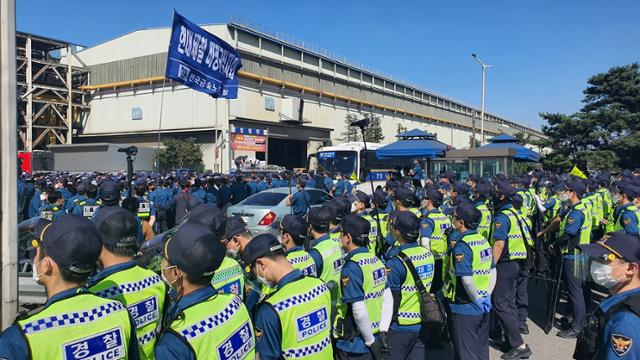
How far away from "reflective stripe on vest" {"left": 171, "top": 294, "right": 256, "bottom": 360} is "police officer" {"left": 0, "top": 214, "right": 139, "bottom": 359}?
0.29m

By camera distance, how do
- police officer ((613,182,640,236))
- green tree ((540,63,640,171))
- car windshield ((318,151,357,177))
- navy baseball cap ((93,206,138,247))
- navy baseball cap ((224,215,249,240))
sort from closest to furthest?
navy baseball cap ((93,206,138,247)), navy baseball cap ((224,215,249,240)), police officer ((613,182,640,236)), car windshield ((318,151,357,177)), green tree ((540,63,640,171))

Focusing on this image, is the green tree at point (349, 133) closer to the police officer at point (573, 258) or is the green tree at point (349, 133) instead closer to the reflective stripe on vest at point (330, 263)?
the police officer at point (573, 258)

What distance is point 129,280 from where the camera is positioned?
2.84 metres

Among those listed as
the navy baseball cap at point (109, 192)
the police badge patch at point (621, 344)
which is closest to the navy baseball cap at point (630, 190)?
the police badge patch at point (621, 344)

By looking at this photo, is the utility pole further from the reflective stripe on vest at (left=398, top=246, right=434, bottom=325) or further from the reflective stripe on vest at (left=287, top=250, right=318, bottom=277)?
A: the reflective stripe on vest at (left=398, top=246, right=434, bottom=325)

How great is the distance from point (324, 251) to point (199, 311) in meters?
2.28

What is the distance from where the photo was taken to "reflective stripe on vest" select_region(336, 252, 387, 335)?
3.59 meters

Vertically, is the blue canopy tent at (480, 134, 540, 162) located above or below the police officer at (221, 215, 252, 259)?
above

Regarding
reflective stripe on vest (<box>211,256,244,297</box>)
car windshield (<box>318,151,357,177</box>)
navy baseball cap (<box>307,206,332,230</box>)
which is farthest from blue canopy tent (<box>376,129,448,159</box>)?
reflective stripe on vest (<box>211,256,244,297</box>)

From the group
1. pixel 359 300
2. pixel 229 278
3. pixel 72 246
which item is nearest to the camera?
pixel 72 246

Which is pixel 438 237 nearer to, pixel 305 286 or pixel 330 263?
pixel 330 263

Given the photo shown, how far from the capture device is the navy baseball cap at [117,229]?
2934 mm

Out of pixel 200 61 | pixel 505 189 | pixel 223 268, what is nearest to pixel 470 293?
pixel 505 189

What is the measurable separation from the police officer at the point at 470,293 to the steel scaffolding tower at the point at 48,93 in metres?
46.8
